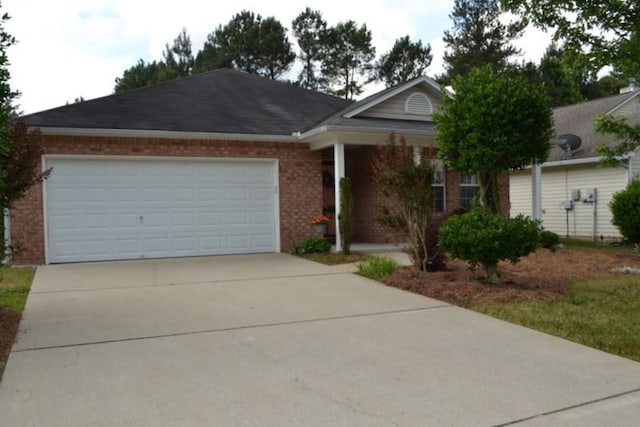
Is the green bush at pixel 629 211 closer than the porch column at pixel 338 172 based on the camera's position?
No

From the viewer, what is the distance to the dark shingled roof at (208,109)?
1156 cm

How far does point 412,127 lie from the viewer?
1298 cm

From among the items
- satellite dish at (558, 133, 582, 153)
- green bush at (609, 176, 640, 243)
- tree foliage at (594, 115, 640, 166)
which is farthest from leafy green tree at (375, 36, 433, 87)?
tree foliage at (594, 115, 640, 166)

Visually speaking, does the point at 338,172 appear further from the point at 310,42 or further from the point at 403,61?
the point at 310,42

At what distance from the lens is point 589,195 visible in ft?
54.2

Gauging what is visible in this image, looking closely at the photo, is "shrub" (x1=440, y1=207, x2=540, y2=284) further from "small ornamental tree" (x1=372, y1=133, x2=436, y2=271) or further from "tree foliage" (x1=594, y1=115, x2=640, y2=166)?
"tree foliage" (x1=594, y1=115, x2=640, y2=166)

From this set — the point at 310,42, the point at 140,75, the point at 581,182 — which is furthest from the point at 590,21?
the point at 140,75

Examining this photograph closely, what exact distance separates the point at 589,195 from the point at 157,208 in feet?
43.4

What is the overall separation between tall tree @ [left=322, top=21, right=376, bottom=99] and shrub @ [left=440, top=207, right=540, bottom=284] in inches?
1125

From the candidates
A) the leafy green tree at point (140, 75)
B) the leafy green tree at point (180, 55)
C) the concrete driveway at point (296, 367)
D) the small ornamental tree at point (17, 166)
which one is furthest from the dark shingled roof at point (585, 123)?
the leafy green tree at point (180, 55)

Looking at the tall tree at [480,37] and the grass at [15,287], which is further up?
the tall tree at [480,37]

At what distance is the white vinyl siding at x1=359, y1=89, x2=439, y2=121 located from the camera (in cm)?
1348

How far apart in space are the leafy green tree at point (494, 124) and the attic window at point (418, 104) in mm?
5843

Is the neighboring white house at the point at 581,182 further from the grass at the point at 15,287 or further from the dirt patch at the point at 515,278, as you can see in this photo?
the grass at the point at 15,287
